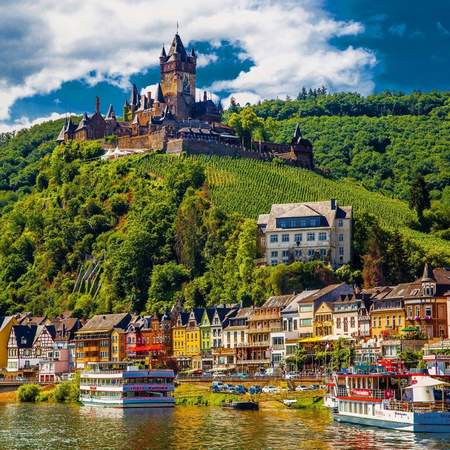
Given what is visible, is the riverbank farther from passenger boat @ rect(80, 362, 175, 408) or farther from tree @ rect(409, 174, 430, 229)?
tree @ rect(409, 174, 430, 229)

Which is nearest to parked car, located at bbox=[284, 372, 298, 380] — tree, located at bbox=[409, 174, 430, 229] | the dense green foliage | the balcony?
the balcony

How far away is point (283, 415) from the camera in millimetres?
88500

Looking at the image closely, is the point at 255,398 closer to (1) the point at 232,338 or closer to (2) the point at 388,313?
(2) the point at 388,313

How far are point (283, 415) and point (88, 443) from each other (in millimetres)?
19052

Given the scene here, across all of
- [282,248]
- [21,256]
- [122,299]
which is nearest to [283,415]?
[282,248]

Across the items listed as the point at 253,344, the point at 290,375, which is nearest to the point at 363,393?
the point at 290,375

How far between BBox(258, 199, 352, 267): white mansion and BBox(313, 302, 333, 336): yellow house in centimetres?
1965

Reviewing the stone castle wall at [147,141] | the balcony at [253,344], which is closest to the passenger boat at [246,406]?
the balcony at [253,344]

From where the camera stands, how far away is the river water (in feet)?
235

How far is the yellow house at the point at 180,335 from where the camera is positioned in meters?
136

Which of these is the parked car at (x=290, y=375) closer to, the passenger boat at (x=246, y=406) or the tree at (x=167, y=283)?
the passenger boat at (x=246, y=406)

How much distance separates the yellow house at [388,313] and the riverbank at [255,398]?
1433cm

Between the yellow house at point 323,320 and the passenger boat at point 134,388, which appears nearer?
the passenger boat at point 134,388

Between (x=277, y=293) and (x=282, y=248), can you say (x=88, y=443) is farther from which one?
(x=282, y=248)
